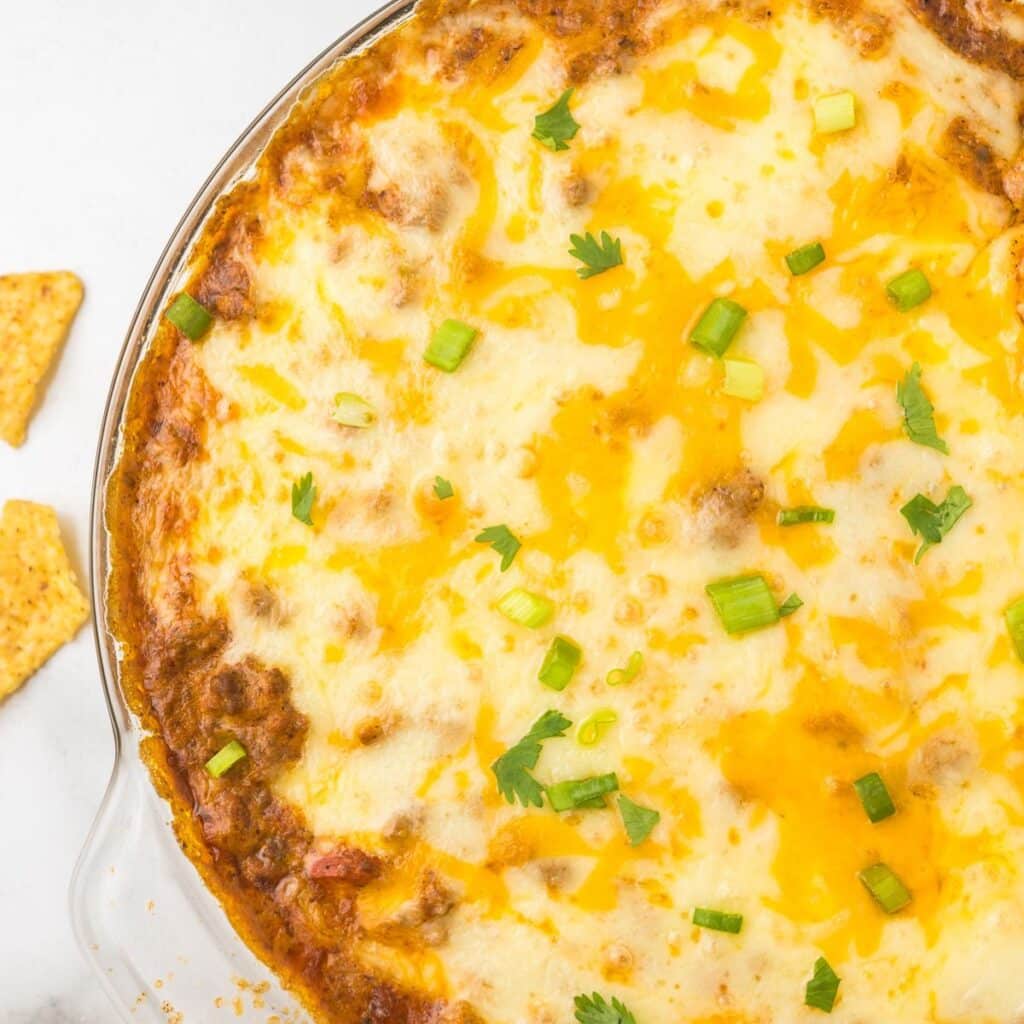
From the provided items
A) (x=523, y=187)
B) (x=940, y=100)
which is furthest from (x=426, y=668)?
(x=940, y=100)

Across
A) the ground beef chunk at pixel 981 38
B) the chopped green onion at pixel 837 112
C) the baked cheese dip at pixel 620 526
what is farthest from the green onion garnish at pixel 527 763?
the ground beef chunk at pixel 981 38

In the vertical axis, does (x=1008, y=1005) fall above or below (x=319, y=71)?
below

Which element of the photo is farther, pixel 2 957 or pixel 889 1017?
pixel 2 957

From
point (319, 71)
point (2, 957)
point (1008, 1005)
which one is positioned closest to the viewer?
point (1008, 1005)

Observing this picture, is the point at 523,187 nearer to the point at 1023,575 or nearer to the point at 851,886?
the point at 1023,575

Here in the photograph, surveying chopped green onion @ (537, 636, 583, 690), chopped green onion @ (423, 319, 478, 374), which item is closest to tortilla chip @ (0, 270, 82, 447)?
chopped green onion @ (423, 319, 478, 374)

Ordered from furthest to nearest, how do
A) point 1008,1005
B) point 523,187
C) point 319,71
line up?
point 319,71 < point 523,187 < point 1008,1005

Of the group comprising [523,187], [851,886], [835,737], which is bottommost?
[851,886]
